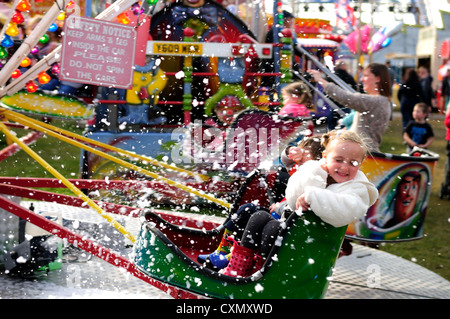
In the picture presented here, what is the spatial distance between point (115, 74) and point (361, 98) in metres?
1.77

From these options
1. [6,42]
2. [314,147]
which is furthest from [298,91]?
[6,42]

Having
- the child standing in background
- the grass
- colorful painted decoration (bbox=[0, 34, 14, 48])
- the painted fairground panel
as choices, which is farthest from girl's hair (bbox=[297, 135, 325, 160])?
the child standing in background

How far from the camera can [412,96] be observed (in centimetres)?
995

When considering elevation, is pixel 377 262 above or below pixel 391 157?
below

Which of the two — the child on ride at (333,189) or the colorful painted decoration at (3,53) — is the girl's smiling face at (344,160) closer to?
the child on ride at (333,189)

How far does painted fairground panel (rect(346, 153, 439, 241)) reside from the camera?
12.1 ft

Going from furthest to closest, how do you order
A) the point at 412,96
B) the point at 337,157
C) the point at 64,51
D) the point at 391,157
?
the point at 412,96
the point at 391,157
the point at 64,51
the point at 337,157

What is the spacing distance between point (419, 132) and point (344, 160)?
190 inches

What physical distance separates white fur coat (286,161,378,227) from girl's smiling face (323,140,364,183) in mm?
27

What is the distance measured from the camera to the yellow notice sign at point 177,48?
6.26 m

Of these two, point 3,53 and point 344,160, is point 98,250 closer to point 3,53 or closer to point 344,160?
point 344,160

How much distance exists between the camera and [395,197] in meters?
3.76

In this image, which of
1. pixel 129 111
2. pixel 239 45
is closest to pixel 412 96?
pixel 239 45
